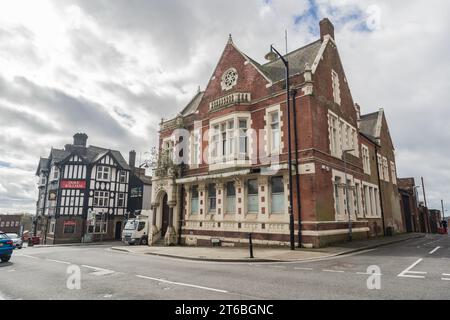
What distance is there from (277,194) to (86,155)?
33946 millimetres

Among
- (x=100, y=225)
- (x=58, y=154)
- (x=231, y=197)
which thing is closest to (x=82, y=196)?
(x=100, y=225)

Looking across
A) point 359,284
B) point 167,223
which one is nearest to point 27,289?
point 359,284

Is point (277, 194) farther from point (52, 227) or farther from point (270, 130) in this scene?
point (52, 227)

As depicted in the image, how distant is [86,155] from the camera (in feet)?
135

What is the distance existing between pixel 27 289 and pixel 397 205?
35805mm

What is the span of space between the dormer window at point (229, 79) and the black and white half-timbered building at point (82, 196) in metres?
26.1

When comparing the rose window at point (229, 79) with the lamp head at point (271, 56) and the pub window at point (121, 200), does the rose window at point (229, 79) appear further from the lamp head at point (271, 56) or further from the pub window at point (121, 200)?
the pub window at point (121, 200)

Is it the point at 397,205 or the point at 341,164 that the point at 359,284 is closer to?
the point at 341,164

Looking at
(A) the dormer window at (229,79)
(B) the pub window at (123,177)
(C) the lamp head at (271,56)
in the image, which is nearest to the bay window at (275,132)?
(A) the dormer window at (229,79)

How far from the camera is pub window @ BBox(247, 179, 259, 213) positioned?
59.7 feet

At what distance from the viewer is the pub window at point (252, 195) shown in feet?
59.7

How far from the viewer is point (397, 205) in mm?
32250

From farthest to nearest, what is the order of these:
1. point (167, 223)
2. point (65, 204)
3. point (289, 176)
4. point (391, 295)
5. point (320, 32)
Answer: point (65, 204) < point (167, 223) < point (320, 32) < point (289, 176) < point (391, 295)

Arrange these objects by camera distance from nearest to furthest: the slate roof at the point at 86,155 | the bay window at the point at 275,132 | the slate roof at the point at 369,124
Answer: the bay window at the point at 275,132 → the slate roof at the point at 369,124 → the slate roof at the point at 86,155
